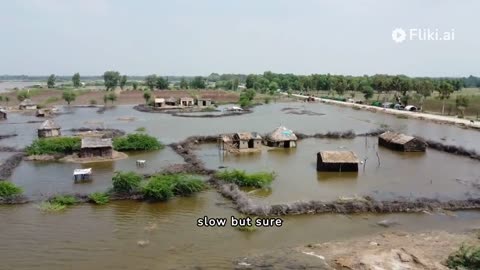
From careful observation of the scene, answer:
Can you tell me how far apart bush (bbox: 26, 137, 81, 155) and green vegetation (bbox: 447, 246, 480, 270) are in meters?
22.6

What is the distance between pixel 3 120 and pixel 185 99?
958 inches

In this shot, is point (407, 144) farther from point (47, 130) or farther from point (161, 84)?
point (161, 84)

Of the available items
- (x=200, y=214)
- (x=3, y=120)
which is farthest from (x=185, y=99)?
(x=200, y=214)

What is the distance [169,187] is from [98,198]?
9.72 feet

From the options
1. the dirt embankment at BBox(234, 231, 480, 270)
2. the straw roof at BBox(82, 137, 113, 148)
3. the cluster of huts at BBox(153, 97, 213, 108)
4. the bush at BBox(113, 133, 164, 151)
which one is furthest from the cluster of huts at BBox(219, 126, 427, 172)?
the cluster of huts at BBox(153, 97, 213, 108)

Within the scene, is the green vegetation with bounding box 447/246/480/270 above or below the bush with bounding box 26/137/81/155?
below

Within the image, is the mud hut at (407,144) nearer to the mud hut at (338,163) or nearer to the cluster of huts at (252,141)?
the cluster of huts at (252,141)

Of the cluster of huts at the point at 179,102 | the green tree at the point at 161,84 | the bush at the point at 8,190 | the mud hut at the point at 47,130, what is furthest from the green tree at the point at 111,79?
the bush at the point at 8,190

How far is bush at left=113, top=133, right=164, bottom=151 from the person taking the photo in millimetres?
28688

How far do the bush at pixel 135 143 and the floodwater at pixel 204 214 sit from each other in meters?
1.00

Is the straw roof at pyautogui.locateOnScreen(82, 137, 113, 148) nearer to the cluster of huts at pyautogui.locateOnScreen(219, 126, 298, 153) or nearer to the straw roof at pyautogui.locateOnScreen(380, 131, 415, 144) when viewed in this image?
the cluster of huts at pyautogui.locateOnScreen(219, 126, 298, 153)

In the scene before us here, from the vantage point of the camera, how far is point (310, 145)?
31750 millimetres

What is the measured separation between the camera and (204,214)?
656 inches

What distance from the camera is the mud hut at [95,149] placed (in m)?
25.7
